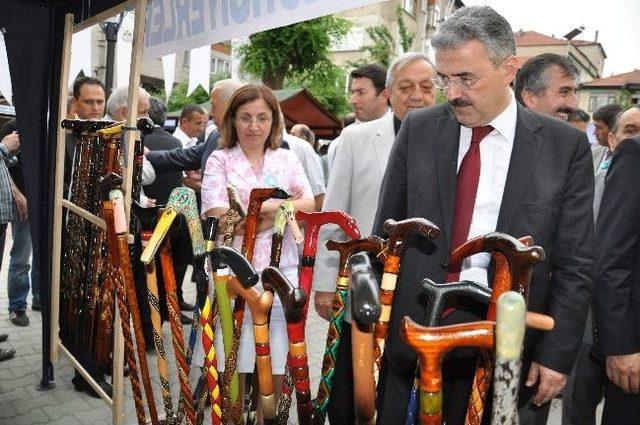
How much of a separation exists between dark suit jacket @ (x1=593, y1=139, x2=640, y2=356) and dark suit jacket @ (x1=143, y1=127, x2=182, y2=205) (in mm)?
2887

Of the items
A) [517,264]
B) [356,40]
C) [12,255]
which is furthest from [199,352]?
[356,40]

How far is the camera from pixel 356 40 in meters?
28.2

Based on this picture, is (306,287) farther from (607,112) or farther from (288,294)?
(607,112)

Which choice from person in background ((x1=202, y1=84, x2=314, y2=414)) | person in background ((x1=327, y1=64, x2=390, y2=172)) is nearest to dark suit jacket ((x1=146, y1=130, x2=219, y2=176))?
person in background ((x1=202, y1=84, x2=314, y2=414))

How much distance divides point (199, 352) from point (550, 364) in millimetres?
1544

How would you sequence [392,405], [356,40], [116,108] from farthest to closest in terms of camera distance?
[356,40] → [116,108] → [392,405]

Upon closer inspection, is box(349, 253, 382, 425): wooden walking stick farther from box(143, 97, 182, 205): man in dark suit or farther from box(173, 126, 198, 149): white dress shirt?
box(173, 126, 198, 149): white dress shirt

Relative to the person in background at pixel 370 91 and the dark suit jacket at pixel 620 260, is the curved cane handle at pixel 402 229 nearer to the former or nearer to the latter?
the dark suit jacket at pixel 620 260

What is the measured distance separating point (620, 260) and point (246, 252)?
1407 millimetres

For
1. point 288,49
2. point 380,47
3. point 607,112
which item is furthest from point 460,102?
point 380,47

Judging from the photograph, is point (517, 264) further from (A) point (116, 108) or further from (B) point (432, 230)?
(A) point (116, 108)

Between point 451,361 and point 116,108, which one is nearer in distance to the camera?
point 451,361

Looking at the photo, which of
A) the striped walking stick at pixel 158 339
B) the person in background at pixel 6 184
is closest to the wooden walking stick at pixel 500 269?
the striped walking stick at pixel 158 339

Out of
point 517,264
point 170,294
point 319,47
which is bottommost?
point 170,294
